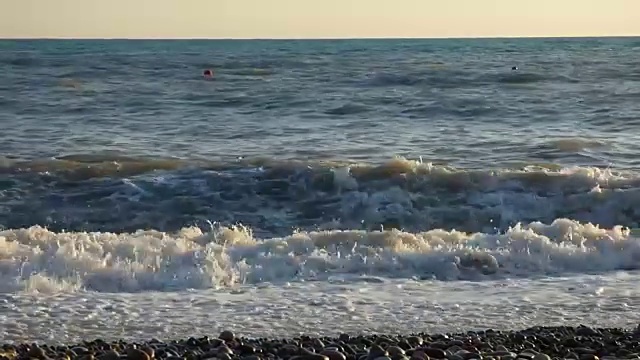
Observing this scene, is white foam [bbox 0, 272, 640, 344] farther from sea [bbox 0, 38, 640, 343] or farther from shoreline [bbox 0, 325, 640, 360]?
shoreline [bbox 0, 325, 640, 360]

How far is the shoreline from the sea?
44 centimetres

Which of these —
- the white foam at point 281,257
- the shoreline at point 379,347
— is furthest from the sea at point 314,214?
the shoreline at point 379,347

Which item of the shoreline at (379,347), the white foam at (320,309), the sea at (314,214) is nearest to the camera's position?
the shoreline at (379,347)

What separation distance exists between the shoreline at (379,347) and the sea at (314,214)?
44cm

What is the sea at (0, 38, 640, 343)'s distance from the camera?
23.4ft

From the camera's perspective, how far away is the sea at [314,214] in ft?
23.4

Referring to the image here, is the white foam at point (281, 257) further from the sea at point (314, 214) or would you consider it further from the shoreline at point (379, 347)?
the shoreline at point (379, 347)

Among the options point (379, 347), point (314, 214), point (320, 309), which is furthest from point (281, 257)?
point (379, 347)

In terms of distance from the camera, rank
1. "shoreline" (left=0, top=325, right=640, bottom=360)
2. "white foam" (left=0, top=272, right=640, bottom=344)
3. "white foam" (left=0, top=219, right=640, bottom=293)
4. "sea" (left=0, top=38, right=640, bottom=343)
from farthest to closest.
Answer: "white foam" (left=0, top=219, right=640, bottom=293)
"sea" (left=0, top=38, right=640, bottom=343)
"white foam" (left=0, top=272, right=640, bottom=344)
"shoreline" (left=0, top=325, right=640, bottom=360)

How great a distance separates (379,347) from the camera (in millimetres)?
5340

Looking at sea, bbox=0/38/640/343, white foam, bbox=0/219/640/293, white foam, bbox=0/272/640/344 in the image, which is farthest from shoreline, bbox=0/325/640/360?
white foam, bbox=0/219/640/293

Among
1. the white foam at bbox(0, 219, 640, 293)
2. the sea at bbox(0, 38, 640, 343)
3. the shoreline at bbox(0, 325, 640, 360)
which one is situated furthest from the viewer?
the white foam at bbox(0, 219, 640, 293)

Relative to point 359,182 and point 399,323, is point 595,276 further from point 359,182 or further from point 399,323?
point 359,182

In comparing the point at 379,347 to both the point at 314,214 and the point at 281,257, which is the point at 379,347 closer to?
the point at 281,257
